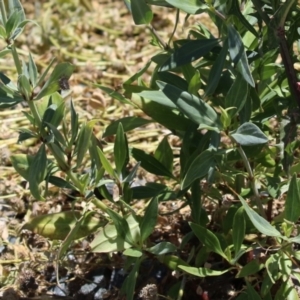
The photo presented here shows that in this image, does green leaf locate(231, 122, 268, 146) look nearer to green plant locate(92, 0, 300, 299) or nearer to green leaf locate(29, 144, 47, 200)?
green plant locate(92, 0, 300, 299)

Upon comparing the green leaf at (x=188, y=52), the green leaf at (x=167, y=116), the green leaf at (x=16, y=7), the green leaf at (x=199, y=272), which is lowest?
the green leaf at (x=199, y=272)

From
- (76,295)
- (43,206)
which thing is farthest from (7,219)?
(76,295)

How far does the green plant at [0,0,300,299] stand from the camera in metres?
1.29

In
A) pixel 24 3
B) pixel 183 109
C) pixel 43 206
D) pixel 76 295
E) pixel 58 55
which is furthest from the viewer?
pixel 24 3

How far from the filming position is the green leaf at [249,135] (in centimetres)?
121

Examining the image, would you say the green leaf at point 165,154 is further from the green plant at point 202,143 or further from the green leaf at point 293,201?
the green leaf at point 293,201

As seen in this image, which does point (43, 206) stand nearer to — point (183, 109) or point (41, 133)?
A: point (41, 133)

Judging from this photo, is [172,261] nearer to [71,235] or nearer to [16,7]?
[71,235]

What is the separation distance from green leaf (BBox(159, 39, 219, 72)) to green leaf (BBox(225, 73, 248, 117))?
0.08m

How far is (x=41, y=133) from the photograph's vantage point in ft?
4.66

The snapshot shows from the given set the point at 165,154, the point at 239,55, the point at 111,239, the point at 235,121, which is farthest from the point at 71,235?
the point at 239,55

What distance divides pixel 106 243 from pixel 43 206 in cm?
57

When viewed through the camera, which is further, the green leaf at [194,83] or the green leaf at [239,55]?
the green leaf at [194,83]

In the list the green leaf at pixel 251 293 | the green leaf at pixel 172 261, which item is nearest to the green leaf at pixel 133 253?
the green leaf at pixel 172 261
